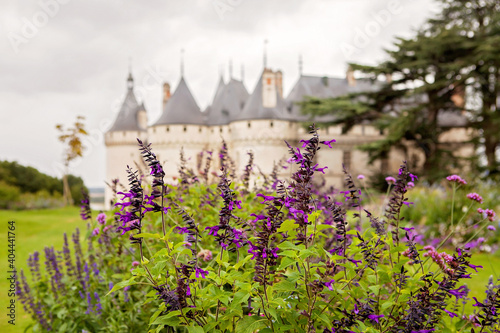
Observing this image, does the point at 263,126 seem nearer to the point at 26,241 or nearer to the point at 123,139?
the point at 123,139

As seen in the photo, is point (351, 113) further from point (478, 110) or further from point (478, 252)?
point (478, 252)

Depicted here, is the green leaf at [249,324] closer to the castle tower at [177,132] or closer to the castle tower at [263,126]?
the castle tower at [263,126]

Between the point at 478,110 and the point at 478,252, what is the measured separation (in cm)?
1342

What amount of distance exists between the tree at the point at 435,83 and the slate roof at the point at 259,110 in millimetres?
4198

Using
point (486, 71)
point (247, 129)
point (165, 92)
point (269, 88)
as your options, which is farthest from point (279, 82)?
point (486, 71)

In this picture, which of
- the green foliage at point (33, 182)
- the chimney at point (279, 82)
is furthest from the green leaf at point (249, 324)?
the chimney at point (279, 82)

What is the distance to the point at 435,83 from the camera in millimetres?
20406

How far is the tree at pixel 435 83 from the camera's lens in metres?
20.0

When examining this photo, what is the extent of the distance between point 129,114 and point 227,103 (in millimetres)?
9466

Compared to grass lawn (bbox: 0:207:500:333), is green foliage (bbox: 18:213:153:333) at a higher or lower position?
higher

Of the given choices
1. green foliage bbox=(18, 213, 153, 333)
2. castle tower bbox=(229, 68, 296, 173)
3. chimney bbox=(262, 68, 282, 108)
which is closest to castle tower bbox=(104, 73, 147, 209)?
castle tower bbox=(229, 68, 296, 173)

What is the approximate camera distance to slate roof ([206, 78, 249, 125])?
96.8 ft

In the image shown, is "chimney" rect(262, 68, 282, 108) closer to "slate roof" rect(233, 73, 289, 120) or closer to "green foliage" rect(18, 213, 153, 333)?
"slate roof" rect(233, 73, 289, 120)

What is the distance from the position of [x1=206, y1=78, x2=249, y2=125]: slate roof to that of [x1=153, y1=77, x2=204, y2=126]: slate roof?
1.01 m
